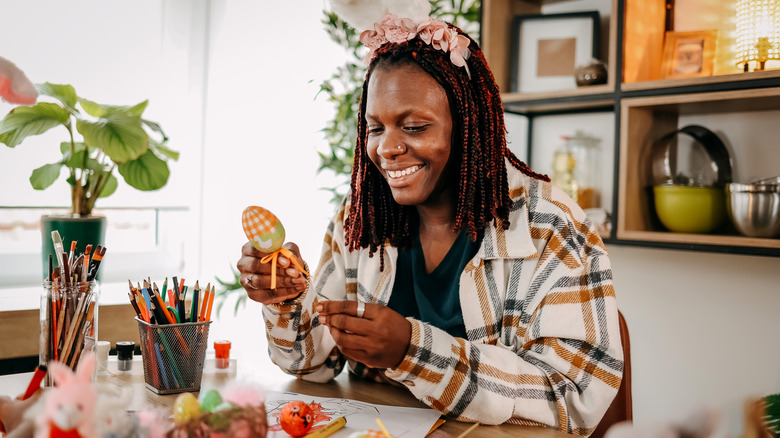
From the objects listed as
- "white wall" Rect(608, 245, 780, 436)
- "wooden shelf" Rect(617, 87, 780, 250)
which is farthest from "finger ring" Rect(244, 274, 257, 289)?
"white wall" Rect(608, 245, 780, 436)

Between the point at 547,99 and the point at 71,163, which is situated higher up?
the point at 547,99

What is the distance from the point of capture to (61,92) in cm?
160

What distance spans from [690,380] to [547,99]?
939 mm

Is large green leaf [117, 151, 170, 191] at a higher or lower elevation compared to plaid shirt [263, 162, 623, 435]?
higher

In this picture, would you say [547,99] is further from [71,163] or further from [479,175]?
[71,163]

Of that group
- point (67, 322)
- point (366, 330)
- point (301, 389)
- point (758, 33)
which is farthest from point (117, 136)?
point (758, 33)

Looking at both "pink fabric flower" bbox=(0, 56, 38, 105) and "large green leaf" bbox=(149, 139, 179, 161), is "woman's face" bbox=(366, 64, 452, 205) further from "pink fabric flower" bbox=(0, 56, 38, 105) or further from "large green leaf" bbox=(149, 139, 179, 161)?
"large green leaf" bbox=(149, 139, 179, 161)

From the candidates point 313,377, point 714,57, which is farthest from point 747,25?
point 313,377

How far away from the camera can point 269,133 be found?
296 cm

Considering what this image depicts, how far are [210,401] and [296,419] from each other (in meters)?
0.28

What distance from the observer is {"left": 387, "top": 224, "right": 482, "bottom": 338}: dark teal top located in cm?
123

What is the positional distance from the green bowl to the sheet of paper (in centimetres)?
102

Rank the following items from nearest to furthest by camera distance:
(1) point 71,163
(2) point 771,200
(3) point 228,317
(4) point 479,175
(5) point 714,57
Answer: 1. (4) point 479,175
2. (2) point 771,200
3. (1) point 71,163
4. (5) point 714,57
5. (3) point 228,317

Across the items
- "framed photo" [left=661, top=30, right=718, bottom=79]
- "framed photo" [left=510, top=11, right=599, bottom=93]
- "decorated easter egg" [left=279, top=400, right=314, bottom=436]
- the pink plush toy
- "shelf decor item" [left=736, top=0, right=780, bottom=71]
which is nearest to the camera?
the pink plush toy
